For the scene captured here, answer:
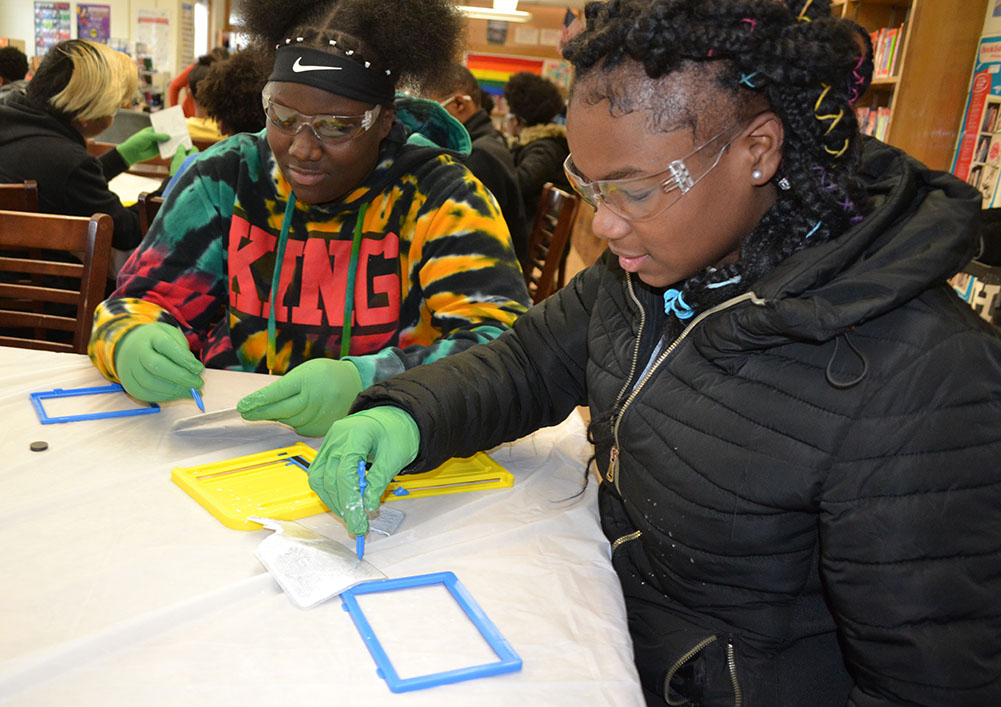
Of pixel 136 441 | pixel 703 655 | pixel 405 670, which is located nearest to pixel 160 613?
pixel 405 670

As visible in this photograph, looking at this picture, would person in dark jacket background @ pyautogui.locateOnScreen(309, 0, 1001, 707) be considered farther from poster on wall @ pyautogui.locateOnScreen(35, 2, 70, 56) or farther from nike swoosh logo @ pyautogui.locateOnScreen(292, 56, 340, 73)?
poster on wall @ pyautogui.locateOnScreen(35, 2, 70, 56)

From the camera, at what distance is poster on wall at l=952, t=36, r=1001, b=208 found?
113 inches

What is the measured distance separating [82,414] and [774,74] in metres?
1.08

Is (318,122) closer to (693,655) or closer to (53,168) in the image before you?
(693,655)

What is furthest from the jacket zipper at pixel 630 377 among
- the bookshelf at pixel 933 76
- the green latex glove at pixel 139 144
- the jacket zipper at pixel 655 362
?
the green latex glove at pixel 139 144

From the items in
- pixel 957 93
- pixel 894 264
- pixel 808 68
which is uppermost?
pixel 957 93

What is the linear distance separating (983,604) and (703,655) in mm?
310

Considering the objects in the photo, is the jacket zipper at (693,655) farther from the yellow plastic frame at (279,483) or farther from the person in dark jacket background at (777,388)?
the yellow plastic frame at (279,483)

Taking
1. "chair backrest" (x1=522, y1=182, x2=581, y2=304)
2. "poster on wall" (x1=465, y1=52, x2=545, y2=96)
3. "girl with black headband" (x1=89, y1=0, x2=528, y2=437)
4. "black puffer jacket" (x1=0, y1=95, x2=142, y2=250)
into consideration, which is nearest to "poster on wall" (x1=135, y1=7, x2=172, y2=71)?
"poster on wall" (x1=465, y1=52, x2=545, y2=96)

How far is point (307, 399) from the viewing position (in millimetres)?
1202

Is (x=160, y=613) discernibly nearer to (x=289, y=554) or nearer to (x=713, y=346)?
(x=289, y=554)

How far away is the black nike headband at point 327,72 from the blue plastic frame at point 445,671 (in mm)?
939

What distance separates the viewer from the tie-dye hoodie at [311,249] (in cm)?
157

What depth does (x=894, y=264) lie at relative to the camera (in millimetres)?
825
